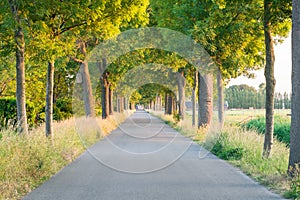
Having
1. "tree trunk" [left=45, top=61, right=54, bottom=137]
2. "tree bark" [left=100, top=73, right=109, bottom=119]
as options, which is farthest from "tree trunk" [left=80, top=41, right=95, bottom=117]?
"tree trunk" [left=45, top=61, right=54, bottom=137]

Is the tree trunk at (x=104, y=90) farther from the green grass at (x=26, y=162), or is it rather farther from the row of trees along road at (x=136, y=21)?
the green grass at (x=26, y=162)

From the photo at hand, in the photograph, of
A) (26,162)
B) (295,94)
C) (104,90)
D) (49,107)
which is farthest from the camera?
(104,90)

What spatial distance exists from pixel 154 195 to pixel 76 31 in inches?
339

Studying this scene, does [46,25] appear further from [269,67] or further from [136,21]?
[269,67]

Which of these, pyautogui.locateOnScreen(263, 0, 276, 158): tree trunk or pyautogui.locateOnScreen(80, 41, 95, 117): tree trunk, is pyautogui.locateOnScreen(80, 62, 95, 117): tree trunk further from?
pyautogui.locateOnScreen(263, 0, 276, 158): tree trunk

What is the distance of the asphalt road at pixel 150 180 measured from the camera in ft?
28.7

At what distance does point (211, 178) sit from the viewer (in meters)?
10.9

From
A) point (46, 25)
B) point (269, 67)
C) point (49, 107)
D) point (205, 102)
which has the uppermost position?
point (46, 25)

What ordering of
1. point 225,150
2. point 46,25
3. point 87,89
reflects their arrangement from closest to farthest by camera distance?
point 46,25 < point 225,150 < point 87,89

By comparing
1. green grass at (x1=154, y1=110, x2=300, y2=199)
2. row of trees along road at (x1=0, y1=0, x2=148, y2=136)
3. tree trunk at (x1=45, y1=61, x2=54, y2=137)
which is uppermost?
row of trees along road at (x1=0, y1=0, x2=148, y2=136)

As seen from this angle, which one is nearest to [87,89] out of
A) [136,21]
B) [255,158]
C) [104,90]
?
[104,90]

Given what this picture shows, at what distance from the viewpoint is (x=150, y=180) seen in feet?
35.2

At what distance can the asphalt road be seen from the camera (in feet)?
28.7

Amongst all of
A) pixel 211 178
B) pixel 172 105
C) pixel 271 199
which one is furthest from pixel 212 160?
pixel 172 105
